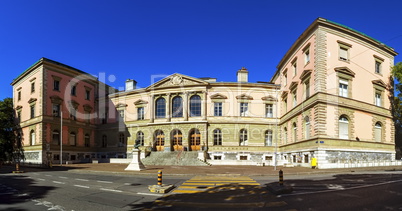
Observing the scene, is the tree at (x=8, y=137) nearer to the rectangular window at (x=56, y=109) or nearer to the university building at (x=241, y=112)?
the university building at (x=241, y=112)

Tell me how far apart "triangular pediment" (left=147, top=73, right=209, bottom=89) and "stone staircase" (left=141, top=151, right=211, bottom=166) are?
37.1ft

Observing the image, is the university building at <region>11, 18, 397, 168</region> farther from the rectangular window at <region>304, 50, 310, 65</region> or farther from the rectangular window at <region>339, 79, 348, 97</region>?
the rectangular window at <region>304, 50, 310, 65</region>

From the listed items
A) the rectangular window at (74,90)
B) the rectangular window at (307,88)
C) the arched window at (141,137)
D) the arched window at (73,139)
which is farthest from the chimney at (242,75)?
the arched window at (73,139)

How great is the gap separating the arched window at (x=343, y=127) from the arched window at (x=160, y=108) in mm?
26125

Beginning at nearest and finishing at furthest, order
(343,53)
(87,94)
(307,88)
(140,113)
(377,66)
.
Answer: (343,53)
(307,88)
(377,66)
(140,113)
(87,94)

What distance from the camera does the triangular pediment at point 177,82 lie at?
3962cm

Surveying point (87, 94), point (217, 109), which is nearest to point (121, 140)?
point (87, 94)

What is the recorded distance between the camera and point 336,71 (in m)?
26.0

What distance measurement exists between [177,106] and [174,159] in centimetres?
1019

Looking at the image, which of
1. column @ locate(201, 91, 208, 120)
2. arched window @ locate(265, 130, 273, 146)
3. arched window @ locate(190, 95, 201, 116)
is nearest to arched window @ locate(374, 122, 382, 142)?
arched window @ locate(265, 130, 273, 146)

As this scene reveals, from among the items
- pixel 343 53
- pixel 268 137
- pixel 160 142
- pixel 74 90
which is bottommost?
pixel 160 142

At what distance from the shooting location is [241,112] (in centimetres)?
3909

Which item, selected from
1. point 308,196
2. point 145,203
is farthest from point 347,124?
point 145,203

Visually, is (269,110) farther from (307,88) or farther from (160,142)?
(160,142)
